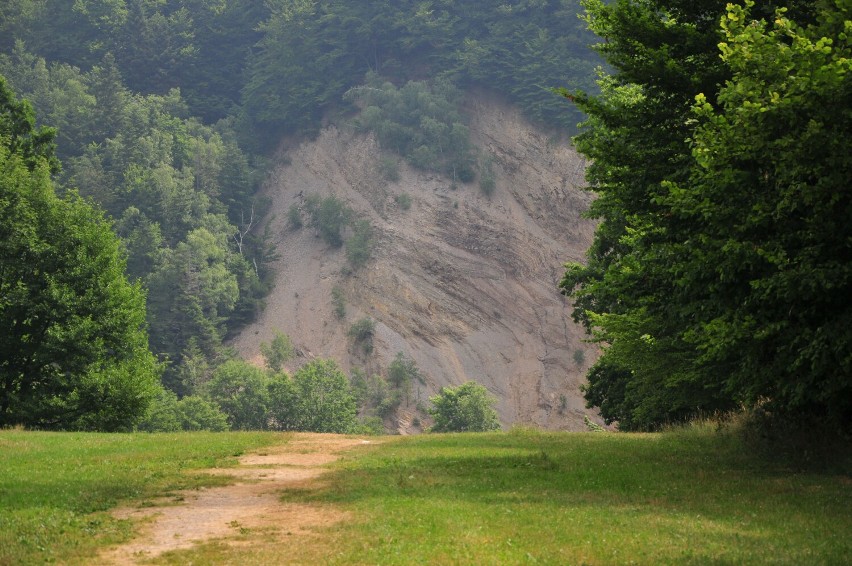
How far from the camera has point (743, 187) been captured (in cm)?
Result: 1614

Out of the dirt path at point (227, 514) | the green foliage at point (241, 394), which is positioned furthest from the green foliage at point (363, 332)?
the dirt path at point (227, 514)

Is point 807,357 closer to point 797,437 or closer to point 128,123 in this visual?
point 797,437

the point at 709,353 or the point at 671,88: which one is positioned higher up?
the point at 671,88

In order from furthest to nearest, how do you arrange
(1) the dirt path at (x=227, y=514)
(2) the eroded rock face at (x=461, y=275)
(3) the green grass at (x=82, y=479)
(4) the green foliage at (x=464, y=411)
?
(2) the eroded rock face at (x=461, y=275) < (4) the green foliage at (x=464, y=411) < (1) the dirt path at (x=227, y=514) < (3) the green grass at (x=82, y=479)

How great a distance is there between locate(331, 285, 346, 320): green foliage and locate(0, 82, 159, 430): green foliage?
59.5m

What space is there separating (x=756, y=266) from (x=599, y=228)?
1969 cm

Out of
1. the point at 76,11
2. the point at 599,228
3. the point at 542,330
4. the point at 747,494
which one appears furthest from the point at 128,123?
the point at 747,494

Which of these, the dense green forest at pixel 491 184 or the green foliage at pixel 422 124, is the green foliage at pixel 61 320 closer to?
the dense green forest at pixel 491 184

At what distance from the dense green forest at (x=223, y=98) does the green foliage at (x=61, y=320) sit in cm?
4359

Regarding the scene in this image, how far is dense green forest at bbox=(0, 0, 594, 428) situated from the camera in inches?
3925

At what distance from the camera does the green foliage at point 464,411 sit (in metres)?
80.0

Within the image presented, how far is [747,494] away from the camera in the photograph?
52.3ft

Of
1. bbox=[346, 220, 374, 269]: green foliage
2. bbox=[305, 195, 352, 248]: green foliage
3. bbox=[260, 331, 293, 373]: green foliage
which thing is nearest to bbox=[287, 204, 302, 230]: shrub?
bbox=[305, 195, 352, 248]: green foliage

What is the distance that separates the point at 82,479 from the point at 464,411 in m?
63.0
